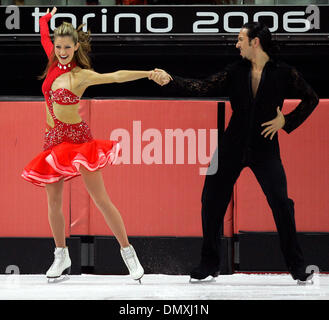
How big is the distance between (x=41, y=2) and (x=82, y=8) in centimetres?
43

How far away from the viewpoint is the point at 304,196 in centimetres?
490

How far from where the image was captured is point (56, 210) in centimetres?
428

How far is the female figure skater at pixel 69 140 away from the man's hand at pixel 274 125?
0.86 meters

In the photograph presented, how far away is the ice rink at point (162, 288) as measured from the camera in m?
3.86

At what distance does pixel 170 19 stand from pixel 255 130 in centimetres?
142

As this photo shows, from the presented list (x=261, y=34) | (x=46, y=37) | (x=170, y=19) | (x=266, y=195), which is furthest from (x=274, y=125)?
(x=46, y=37)

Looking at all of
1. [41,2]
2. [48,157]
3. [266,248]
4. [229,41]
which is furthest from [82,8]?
[266,248]

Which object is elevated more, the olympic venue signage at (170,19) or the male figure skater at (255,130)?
the olympic venue signage at (170,19)

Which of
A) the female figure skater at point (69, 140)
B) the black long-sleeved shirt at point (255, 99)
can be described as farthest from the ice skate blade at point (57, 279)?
the black long-sleeved shirt at point (255, 99)

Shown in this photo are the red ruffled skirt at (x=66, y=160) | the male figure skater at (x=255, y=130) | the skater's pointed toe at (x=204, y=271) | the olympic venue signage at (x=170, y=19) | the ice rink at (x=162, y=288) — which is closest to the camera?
the ice rink at (x=162, y=288)

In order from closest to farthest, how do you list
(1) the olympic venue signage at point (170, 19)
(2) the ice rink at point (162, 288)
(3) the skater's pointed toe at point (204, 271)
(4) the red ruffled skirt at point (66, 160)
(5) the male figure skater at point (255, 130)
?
(2) the ice rink at point (162, 288), (4) the red ruffled skirt at point (66, 160), (5) the male figure skater at point (255, 130), (3) the skater's pointed toe at point (204, 271), (1) the olympic venue signage at point (170, 19)

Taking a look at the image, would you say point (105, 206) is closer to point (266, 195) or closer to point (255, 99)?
point (266, 195)

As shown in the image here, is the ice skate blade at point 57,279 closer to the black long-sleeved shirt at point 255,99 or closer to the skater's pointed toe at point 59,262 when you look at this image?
the skater's pointed toe at point 59,262

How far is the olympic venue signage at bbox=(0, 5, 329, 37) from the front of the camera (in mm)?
5094
